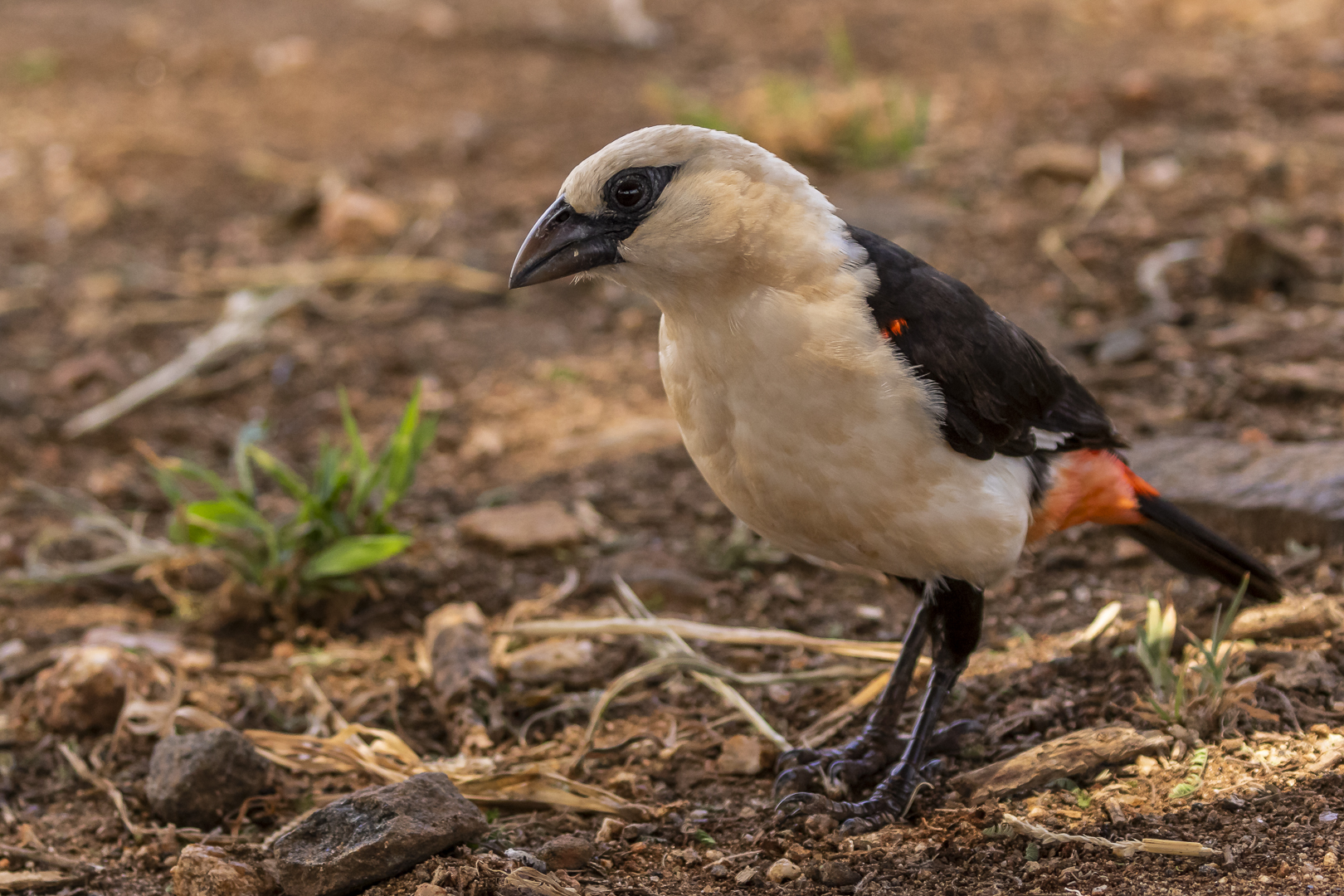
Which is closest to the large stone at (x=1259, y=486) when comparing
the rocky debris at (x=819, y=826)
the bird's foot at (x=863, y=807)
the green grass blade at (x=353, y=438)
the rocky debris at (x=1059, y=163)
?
the bird's foot at (x=863, y=807)

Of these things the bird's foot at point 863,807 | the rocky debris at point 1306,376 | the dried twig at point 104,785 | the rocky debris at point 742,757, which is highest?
the rocky debris at point 1306,376

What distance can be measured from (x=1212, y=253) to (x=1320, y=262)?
0.41 meters

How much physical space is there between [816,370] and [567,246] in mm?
605

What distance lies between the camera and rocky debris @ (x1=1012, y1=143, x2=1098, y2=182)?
6199mm

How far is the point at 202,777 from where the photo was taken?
9.39 ft

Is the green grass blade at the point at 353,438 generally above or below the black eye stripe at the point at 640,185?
below

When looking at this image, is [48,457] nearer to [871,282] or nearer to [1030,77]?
[871,282]

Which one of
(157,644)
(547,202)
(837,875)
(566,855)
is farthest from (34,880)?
(547,202)

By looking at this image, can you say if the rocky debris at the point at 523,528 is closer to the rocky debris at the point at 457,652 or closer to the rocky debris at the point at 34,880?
the rocky debris at the point at 457,652

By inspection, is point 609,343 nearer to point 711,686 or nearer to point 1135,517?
point 711,686

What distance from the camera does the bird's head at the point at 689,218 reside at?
2.63 metres

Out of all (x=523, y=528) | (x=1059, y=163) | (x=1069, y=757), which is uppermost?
(x=1059, y=163)

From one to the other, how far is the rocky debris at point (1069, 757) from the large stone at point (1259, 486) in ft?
3.54

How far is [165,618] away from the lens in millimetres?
3832
